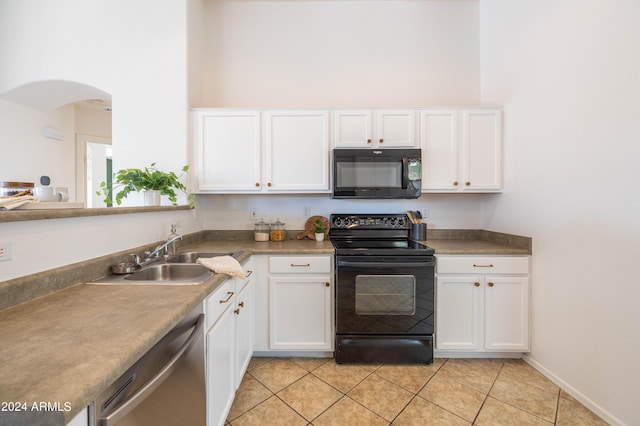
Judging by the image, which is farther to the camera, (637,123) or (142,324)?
(637,123)

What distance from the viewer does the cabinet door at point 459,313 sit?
6.87ft

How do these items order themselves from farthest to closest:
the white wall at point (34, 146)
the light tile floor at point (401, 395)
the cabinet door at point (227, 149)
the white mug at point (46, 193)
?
the white wall at point (34, 146) < the cabinet door at point (227, 149) < the light tile floor at point (401, 395) < the white mug at point (46, 193)

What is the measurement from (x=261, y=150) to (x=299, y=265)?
1.05 m

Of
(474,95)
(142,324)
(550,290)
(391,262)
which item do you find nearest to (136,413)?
(142,324)

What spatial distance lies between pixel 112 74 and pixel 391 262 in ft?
9.03

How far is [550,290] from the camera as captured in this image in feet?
6.26

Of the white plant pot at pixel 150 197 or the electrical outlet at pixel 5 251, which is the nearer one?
the electrical outlet at pixel 5 251

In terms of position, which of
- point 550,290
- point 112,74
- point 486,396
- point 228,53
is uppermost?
point 228,53

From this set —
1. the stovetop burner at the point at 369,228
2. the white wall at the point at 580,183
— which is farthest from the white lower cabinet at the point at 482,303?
the stovetop burner at the point at 369,228

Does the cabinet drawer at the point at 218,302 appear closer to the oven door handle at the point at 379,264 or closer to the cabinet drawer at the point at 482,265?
the oven door handle at the point at 379,264

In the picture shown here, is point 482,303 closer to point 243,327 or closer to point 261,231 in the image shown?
point 243,327

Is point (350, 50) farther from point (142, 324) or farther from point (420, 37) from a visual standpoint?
point (142, 324)

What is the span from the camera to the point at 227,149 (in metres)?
2.34

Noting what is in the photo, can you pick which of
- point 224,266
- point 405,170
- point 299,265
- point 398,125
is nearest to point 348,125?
point 398,125
